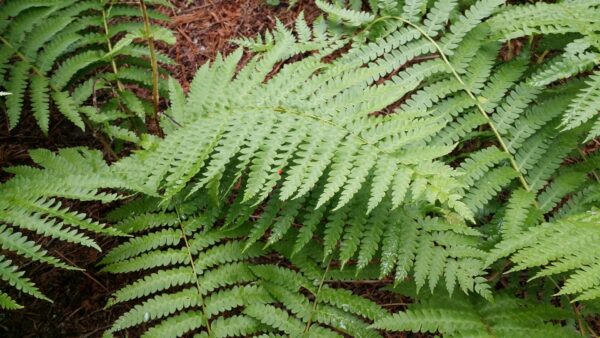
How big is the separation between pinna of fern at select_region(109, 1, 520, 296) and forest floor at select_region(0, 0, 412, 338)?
63 centimetres

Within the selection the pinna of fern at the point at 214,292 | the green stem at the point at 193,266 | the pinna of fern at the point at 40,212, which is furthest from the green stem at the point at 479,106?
the pinna of fern at the point at 40,212

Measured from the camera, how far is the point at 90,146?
335 centimetres

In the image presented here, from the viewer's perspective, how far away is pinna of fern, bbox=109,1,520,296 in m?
2.16

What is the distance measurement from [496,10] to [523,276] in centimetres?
162

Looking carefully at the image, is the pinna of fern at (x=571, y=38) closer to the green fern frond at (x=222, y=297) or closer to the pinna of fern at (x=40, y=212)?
the green fern frond at (x=222, y=297)

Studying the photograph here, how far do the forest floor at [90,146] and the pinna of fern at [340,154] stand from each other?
63cm

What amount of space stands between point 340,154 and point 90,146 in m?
1.99

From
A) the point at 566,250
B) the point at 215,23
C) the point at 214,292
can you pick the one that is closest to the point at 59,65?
the point at 215,23

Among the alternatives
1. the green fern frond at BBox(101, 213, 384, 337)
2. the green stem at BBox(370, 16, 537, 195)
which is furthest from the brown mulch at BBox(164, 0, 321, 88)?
the green fern frond at BBox(101, 213, 384, 337)

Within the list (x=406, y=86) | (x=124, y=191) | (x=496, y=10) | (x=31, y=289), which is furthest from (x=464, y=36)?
(x=31, y=289)

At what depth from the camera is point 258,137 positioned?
2295 millimetres

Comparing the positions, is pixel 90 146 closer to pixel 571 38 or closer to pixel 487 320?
pixel 487 320

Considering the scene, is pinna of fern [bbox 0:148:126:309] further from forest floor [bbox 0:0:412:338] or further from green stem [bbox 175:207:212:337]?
forest floor [bbox 0:0:412:338]

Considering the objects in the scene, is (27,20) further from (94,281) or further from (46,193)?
(94,281)
